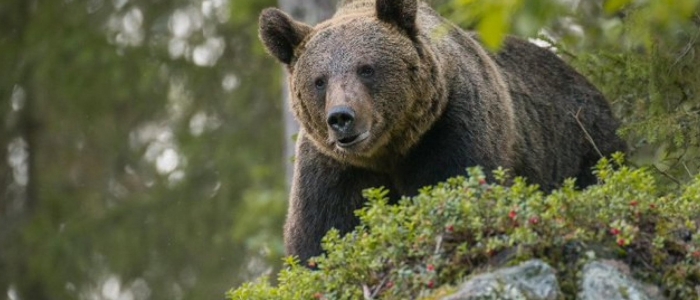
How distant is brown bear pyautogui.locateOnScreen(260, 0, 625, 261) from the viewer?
8.02 metres

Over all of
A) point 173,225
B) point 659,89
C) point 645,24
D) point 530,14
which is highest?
point 173,225

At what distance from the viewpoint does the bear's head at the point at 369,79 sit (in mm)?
7996

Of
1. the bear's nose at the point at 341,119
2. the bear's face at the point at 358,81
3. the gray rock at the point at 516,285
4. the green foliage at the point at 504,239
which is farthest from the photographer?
the bear's face at the point at 358,81

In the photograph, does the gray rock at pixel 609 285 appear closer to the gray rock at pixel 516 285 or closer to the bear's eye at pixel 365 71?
the gray rock at pixel 516 285

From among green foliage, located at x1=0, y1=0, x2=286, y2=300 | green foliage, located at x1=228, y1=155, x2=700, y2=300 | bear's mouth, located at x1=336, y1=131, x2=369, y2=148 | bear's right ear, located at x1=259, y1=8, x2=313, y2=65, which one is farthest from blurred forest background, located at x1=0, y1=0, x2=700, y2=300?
green foliage, located at x1=228, y1=155, x2=700, y2=300

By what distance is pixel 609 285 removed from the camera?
19.1ft

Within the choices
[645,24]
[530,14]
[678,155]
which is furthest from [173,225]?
[530,14]

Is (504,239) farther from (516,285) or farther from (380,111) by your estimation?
(380,111)

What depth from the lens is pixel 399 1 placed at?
27.2 ft

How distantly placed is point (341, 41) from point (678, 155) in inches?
100

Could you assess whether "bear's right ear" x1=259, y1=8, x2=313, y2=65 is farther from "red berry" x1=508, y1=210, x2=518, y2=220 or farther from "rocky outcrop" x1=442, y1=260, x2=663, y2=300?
"rocky outcrop" x1=442, y1=260, x2=663, y2=300

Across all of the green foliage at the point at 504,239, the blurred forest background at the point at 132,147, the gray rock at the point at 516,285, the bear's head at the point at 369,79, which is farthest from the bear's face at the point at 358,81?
the blurred forest background at the point at 132,147

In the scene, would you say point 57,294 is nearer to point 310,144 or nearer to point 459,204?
point 310,144

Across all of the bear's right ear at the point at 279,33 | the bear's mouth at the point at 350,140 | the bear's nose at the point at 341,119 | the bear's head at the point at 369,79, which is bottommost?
the bear's mouth at the point at 350,140
